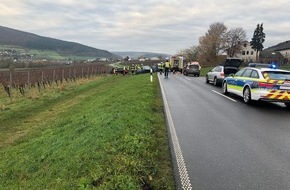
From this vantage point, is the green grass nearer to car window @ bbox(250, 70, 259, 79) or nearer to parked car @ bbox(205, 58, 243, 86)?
car window @ bbox(250, 70, 259, 79)

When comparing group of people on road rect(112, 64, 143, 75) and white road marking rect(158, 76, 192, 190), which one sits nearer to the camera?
white road marking rect(158, 76, 192, 190)

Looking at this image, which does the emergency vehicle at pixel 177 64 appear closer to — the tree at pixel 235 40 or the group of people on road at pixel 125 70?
the group of people on road at pixel 125 70

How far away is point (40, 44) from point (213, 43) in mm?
109410

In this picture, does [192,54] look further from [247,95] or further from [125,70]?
[247,95]

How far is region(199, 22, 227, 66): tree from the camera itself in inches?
3526

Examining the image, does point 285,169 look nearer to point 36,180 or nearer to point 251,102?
point 36,180

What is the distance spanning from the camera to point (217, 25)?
9756cm

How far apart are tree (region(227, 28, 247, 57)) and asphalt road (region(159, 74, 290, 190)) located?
90.9m

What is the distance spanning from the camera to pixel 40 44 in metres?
170

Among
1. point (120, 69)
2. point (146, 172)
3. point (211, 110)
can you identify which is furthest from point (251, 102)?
point (120, 69)

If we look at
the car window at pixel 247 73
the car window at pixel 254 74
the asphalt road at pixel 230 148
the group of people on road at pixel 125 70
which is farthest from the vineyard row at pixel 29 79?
the asphalt road at pixel 230 148

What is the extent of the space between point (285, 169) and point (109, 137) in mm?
3944

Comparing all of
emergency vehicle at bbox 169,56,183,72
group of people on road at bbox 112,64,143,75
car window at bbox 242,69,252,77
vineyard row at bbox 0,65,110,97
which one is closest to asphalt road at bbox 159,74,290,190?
car window at bbox 242,69,252,77

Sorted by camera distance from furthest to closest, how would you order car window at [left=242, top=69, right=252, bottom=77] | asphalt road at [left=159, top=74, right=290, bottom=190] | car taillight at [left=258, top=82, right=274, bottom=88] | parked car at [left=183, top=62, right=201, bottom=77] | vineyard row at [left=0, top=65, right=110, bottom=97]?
parked car at [left=183, top=62, right=201, bottom=77]
vineyard row at [left=0, top=65, right=110, bottom=97]
car window at [left=242, top=69, right=252, bottom=77]
car taillight at [left=258, top=82, right=274, bottom=88]
asphalt road at [left=159, top=74, right=290, bottom=190]
